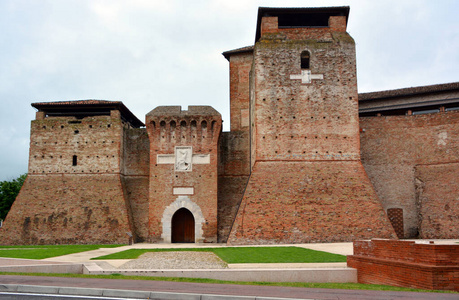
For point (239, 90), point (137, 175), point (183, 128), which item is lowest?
point (137, 175)

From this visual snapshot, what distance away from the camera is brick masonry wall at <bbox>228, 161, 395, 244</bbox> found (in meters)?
19.1

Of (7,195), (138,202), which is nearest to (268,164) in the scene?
(138,202)

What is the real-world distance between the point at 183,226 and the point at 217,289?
49.6 ft

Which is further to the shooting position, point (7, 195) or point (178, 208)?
point (7, 195)

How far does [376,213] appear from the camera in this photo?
19.5 m

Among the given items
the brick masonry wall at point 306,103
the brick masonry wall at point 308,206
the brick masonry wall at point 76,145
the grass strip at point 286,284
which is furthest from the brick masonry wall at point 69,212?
the grass strip at point 286,284

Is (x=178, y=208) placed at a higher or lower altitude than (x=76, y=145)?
lower

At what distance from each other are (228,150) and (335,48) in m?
8.28

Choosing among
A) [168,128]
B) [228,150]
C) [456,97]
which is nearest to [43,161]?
[168,128]

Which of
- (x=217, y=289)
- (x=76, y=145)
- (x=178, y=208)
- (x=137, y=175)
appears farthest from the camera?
(x=137, y=175)

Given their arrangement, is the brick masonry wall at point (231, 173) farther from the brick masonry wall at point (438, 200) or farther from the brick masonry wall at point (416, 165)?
the brick masonry wall at point (438, 200)

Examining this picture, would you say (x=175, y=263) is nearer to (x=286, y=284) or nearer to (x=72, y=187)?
(x=286, y=284)

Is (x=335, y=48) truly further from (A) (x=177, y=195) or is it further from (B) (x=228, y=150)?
(A) (x=177, y=195)

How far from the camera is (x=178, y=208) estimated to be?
2288 centimetres
